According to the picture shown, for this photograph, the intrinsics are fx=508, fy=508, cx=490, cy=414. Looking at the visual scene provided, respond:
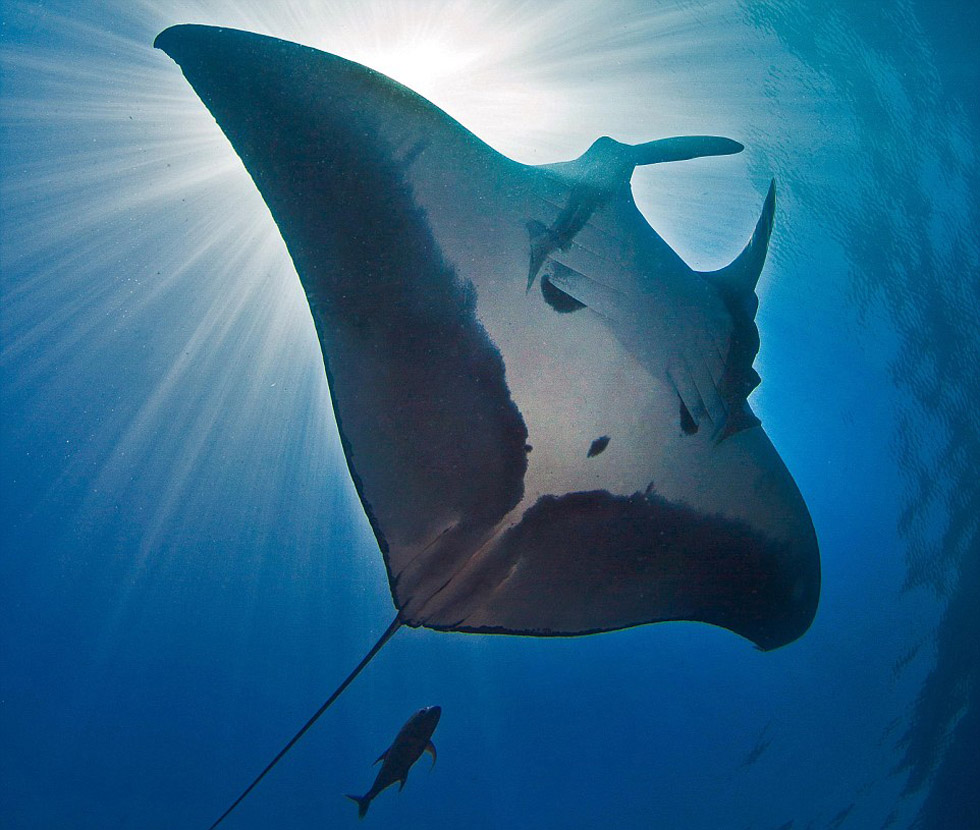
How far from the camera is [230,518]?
15.9m

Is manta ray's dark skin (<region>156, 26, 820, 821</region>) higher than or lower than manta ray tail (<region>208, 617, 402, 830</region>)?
higher

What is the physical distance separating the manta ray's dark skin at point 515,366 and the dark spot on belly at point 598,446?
10mm

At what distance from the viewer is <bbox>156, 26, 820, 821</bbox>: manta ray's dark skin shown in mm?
1694

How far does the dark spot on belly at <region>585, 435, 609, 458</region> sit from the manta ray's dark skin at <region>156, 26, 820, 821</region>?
0.03 ft

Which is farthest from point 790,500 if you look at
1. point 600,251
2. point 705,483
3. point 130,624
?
point 130,624

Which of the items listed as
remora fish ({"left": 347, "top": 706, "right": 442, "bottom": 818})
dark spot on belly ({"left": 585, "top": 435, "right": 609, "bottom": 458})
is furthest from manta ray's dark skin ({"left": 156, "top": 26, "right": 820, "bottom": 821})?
remora fish ({"left": 347, "top": 706, "right": 442, "bottom": 818})

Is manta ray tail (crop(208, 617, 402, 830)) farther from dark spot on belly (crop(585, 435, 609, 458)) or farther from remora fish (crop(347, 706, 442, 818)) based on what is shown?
remora fish (crop(347, 706, 442, 818))

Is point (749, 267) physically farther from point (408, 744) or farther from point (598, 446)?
point (408, 744)

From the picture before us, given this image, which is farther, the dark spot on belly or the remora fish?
the remora fish

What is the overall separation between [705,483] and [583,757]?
24.1 metres

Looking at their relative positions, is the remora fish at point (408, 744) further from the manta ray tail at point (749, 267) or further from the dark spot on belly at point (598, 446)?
the manta ray tail at point (749, 267)

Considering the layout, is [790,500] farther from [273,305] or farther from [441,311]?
[273,305]

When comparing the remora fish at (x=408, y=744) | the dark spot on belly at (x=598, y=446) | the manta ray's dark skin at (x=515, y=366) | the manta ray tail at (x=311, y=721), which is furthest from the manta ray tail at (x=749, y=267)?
the remora fish at (x=408, y=744)

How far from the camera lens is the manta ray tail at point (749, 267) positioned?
2.36 m
